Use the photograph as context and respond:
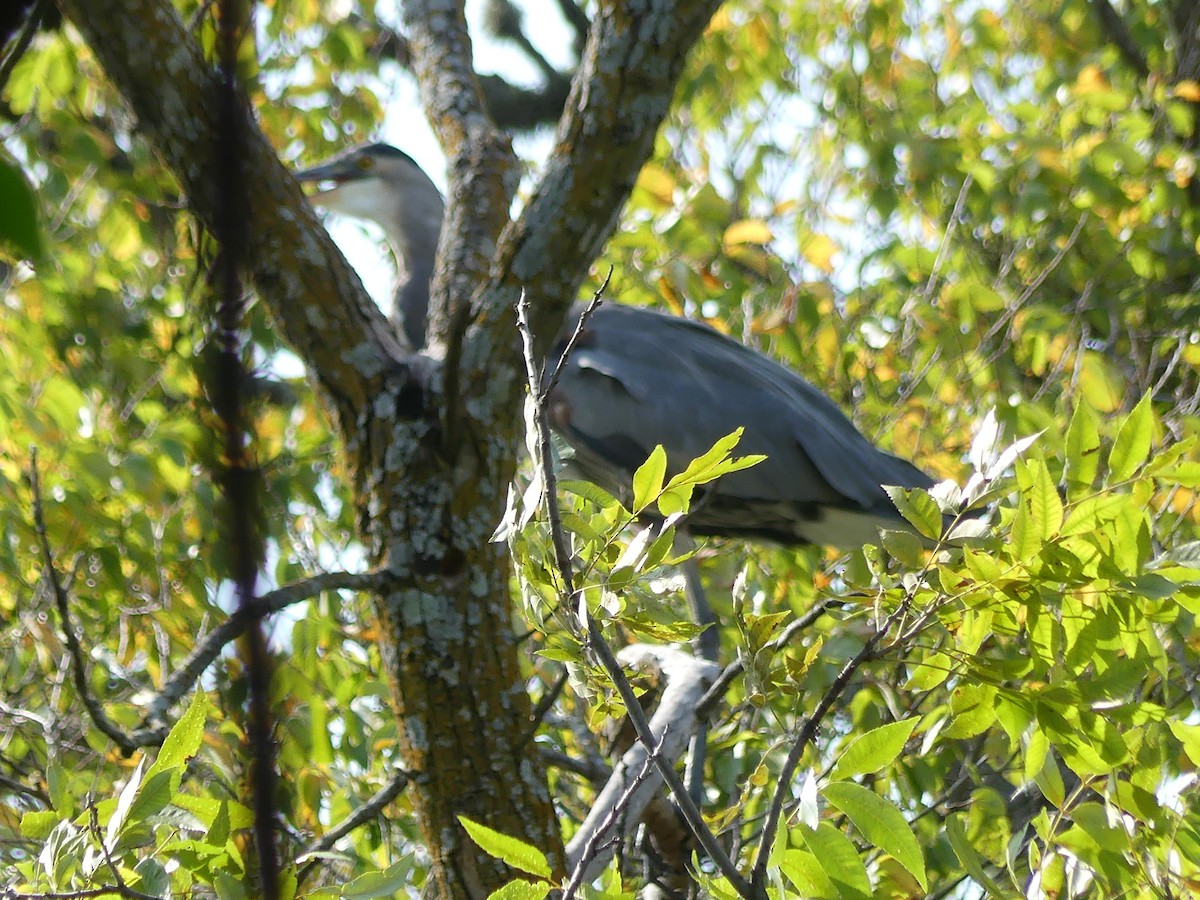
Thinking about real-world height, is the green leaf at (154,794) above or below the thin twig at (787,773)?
above

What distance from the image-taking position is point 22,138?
323 cm

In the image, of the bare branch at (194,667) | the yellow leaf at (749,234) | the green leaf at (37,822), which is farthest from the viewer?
the yellow leaf at (749,234)

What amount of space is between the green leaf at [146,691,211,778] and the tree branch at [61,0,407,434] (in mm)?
701

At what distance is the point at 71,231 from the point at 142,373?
646 mm

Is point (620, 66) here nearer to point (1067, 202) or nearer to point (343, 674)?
point (343, 674)

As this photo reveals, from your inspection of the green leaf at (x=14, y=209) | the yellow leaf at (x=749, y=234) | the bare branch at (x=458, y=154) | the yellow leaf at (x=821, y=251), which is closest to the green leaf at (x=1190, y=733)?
the green leaf at (x=14, y=209)

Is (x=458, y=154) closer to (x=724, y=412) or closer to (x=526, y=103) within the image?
(x=724, y=412)

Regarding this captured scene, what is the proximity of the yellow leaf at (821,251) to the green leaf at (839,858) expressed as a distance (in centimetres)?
205

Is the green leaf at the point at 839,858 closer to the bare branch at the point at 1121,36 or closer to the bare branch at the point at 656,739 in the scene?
the bare branch at the point at 656,739

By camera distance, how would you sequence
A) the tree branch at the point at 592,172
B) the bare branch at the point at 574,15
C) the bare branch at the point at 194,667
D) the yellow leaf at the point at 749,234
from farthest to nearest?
the bare branch at the point at 574,15 → the yellow leaf at the point at 749,234 → the tree branch at the point at 592,172 → the bare branch at the point at 194,667

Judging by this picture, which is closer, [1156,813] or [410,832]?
[1156,813]

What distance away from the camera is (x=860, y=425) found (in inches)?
131

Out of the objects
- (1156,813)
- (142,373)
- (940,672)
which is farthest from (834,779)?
(142,373)

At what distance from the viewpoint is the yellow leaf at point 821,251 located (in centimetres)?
280
